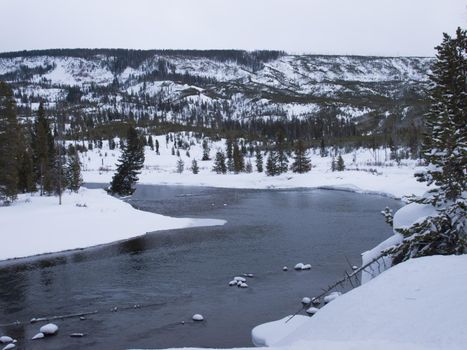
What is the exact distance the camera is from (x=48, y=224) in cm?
3300

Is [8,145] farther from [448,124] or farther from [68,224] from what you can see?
[448,124]

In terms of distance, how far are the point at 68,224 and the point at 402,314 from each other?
29539mm

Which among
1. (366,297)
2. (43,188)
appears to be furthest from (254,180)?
(366,297)

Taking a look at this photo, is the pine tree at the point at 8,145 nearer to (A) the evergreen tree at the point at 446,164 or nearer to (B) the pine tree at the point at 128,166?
(B) the pine tree at the point at 128,166

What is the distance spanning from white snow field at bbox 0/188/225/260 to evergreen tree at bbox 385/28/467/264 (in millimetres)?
23799

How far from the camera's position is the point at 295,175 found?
293ft

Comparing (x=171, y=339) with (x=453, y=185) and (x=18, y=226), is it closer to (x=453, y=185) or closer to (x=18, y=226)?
(x=453, y=185)

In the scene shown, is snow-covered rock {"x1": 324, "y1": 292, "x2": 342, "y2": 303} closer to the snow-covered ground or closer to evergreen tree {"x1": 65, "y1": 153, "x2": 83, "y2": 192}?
evergreen tree {"x1": 65, "y1": 153, "x2": 83, "y2": 192}

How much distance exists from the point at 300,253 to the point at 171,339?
13.8 m

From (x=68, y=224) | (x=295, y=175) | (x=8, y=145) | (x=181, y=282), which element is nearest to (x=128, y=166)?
(x=8, y=145)

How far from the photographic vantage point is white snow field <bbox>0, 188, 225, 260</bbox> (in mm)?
29953

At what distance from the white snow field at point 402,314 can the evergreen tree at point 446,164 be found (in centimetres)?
179

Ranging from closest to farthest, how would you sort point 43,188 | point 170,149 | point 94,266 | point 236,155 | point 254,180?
point 94,266
point 43,188
point 254,180
point 236,155
point 170,149

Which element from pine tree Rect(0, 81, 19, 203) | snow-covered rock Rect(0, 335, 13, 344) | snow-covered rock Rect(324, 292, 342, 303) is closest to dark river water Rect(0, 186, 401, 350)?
snow-covered rock Rect(0, 335, 13, 344)
